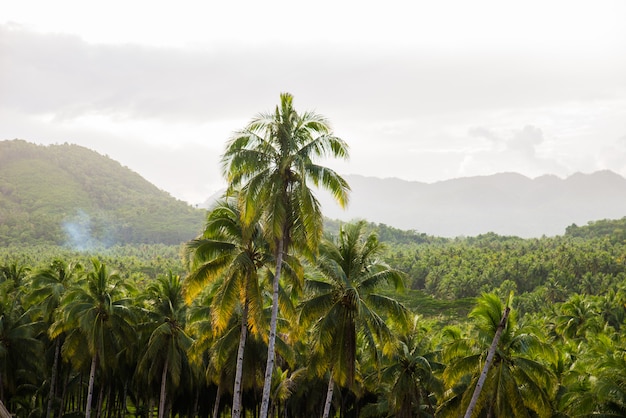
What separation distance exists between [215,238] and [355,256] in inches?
251

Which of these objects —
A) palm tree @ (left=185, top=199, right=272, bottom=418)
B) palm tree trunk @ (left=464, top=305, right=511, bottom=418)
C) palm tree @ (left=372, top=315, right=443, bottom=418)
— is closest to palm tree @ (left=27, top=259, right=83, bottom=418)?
palm tree @ (left=185, top=199, right=272, bottom=418)

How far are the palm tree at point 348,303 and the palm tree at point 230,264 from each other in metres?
2.54

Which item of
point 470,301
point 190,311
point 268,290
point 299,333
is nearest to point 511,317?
point 299,333

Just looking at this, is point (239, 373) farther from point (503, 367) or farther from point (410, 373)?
point (503, 367)

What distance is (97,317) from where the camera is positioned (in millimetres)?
31906

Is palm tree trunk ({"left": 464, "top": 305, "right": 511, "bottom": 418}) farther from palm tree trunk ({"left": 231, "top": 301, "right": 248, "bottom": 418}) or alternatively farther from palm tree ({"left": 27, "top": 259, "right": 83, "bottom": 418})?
palm tree ({"left": 27, "top": 259, "right": 83, "bottom": 418})

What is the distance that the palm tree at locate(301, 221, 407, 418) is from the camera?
77.3 feet

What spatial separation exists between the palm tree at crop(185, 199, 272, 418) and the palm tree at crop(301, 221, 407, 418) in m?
2.54

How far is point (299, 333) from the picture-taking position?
25250mm

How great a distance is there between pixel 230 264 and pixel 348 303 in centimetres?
547

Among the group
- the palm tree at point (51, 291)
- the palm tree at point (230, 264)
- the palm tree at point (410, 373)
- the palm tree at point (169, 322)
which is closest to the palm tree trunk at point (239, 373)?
the palm tree at point (230, 264)

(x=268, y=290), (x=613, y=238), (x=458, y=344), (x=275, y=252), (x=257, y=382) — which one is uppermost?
(x=613, y=238)

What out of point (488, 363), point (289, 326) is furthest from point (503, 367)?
point (289, 326)

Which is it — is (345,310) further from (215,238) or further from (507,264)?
(507,264)
